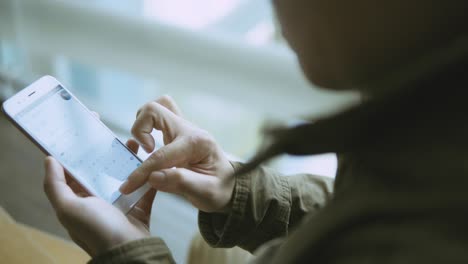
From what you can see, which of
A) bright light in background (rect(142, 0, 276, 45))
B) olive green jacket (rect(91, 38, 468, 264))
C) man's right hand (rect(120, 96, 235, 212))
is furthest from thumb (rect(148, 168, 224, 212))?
bright light in background (rect(142, 0, 276, 45))

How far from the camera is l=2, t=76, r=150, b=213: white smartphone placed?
64 centimetres

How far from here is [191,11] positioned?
1.24 meters

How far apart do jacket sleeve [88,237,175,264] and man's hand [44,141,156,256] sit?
0.09 feet

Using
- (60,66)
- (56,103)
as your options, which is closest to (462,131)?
(56,103)

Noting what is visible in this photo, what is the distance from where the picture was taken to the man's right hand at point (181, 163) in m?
0.62

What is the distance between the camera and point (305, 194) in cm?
67

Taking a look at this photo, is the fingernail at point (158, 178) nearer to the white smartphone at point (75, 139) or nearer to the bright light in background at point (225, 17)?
the white smartphone at point (75, 139)

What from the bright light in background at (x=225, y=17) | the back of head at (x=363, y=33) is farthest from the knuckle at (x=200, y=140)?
the bright light in background at (x=225, y=17)

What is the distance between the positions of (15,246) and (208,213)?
0.25 m

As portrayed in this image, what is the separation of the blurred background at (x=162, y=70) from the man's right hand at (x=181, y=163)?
0.33 meters

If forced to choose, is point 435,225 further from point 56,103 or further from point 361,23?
point 56,103

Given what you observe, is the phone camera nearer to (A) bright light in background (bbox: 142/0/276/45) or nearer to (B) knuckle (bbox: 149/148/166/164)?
(B) knuckle (bbox: 149/148/166/164)

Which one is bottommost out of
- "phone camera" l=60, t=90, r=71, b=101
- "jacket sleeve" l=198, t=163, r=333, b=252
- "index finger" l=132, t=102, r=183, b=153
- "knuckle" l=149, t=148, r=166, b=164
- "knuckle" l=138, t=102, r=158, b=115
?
"jacket sleeve" l=198, t=163, r=333, b=252

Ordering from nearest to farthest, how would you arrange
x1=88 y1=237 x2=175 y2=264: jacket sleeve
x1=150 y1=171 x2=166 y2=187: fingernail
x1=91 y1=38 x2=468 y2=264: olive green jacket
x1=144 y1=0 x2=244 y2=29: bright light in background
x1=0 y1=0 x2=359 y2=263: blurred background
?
x1=91 y1=38 x2=468 y2=264: olive green jacket → x1=88 y1=237 x2=175 y2=264: jacket sleeve → x1=150 y1=171 x2=166 y2=187: fingernail → x1=0 y1=0 x2=359 y2=263: blurred background → x1=144 y1=0 x2=244 y2=29: bright light in background
